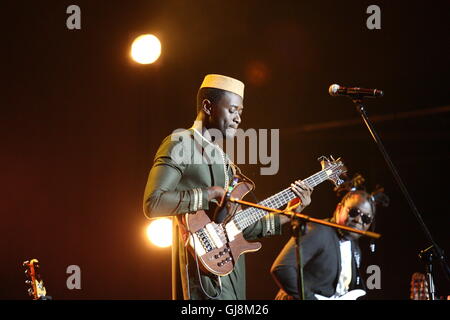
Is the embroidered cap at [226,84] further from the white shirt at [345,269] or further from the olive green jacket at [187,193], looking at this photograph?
the white shirt at [345,269]

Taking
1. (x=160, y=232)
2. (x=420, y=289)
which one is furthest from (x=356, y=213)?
(x=160, y=232)

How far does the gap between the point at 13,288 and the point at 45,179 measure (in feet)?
3.43

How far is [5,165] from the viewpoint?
5.38 m

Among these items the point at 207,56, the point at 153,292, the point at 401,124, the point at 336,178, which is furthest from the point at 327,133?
the point at 153,292

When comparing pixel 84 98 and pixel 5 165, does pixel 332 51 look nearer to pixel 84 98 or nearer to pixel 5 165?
pixel 84 98

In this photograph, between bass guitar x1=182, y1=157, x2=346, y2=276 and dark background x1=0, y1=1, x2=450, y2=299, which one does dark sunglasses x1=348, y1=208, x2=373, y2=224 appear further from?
bass guitar x1=182, y1=157, x2=346, y2=276

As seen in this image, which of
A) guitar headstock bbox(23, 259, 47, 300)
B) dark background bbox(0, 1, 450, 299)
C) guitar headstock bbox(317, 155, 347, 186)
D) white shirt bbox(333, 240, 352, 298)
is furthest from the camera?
dark background bbox(0, 1, 450, 299)

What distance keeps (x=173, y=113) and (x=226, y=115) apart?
217cm

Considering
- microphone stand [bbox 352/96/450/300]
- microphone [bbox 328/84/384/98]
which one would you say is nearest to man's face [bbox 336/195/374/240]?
microphone stand [bbox 352/96/450/300]

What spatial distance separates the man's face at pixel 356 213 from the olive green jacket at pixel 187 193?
1.73 meters

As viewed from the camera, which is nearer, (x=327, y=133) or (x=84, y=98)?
(x=84, y=98)

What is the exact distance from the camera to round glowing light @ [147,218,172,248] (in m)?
5.92

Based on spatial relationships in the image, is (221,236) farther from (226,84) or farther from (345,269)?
(345,269)

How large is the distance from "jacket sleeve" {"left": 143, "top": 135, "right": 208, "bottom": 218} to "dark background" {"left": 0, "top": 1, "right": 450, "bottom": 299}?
2.25 m
